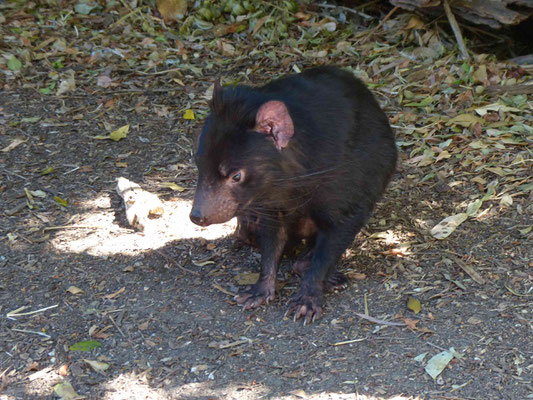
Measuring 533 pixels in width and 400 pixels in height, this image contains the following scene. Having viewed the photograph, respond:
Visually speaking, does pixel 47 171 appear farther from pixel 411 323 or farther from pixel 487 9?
pixel 487 9

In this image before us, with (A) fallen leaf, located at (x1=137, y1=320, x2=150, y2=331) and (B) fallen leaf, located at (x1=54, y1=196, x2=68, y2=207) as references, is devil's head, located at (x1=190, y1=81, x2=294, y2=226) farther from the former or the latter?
(B) fallen leaf, located at (x1=54, y1=196, x2=68, y2=207)

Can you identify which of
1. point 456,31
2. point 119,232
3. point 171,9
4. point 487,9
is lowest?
point 119,232

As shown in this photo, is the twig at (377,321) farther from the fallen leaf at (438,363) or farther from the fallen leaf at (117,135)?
the fallen leaf at (117,135)

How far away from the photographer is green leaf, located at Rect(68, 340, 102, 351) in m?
3.25

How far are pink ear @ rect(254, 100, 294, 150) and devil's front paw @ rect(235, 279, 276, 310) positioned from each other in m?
0.77

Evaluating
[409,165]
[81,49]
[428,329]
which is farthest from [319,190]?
[81,49]

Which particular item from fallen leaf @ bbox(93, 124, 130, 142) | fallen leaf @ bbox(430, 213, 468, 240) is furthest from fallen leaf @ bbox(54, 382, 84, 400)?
fallen leaf @ bbox(93, 124, 130, 142)

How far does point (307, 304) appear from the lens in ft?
11.4

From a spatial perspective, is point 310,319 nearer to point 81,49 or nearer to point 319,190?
point 319,190

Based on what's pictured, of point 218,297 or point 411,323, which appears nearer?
point 411,323

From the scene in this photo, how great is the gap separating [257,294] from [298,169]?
27.3 inches

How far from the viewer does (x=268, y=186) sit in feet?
10.6

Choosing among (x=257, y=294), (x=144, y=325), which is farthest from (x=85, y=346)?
(x=257, y=294)

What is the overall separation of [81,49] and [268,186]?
356 centimetres
